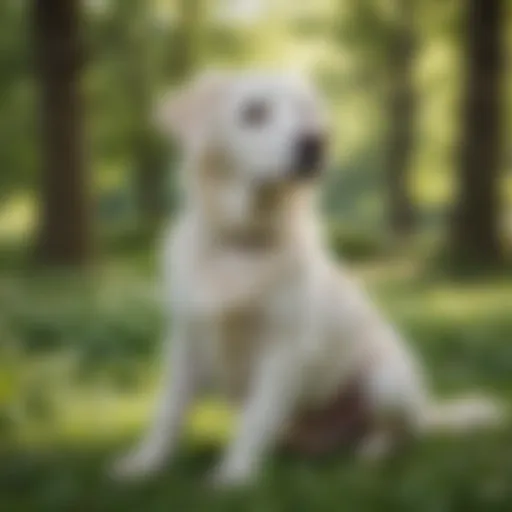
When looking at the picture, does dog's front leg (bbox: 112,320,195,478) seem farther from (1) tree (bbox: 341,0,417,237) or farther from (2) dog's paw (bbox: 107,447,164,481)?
(1) tree (bbox: 341,0,417,237)

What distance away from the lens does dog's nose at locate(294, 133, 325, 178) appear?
3.76 feet

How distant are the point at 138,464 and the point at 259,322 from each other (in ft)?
0.64

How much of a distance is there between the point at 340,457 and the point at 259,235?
9.7 inches

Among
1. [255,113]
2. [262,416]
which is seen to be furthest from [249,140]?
[262,416]

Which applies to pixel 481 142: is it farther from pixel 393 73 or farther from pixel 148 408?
pixel 148 408

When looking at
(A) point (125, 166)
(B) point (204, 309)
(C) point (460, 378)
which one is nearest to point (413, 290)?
(C) point (460, 378)

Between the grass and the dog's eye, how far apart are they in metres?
0.19

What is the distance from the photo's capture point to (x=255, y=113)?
115 centimetres

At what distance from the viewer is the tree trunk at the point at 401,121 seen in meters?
1.22

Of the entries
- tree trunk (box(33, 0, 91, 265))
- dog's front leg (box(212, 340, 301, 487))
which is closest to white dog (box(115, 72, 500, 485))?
dog's front leg (box(212, 340, 301, 487))

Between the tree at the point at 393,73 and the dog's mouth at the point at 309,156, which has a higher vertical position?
the tree at the point at 393,73

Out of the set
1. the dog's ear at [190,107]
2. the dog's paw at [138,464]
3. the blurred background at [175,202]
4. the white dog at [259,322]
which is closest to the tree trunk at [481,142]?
the blurred background at [175,202]

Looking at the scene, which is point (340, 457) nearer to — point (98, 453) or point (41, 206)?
point (98, 453)

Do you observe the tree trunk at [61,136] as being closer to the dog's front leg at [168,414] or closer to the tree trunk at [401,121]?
the dog's front leg at [168,414]
